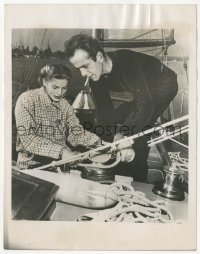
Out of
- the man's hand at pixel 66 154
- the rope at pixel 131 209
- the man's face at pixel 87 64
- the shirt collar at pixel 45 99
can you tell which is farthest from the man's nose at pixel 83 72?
the rope at pixel 131 209

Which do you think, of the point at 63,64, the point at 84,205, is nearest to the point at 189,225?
the point at 84,205

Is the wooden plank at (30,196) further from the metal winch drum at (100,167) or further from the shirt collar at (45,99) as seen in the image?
the shirt collar at (45,99)

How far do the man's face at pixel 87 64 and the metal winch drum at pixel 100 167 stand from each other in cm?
23

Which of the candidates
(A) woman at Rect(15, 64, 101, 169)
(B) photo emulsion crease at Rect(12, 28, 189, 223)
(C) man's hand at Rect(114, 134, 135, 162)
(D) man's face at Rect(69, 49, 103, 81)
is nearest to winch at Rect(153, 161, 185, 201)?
(B) photo emulsion crease at Rect(12, 28, 189, 223)

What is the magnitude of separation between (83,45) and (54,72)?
0.38ft

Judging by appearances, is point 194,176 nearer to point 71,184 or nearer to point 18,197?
point 71,184

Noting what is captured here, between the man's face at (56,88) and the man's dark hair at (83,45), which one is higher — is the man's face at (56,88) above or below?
below

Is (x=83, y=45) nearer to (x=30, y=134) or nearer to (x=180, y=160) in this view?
(x=30, y=134)

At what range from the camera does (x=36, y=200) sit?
95 cm

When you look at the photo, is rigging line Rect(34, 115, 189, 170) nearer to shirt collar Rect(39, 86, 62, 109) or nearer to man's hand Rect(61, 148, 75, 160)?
man's hand Rect(61, 148, 75, 160)

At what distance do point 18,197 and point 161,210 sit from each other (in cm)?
42

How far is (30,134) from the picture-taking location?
97 centimetres

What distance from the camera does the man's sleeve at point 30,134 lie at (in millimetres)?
965

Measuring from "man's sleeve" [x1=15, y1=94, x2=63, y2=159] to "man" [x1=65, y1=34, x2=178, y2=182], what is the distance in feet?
0.53
